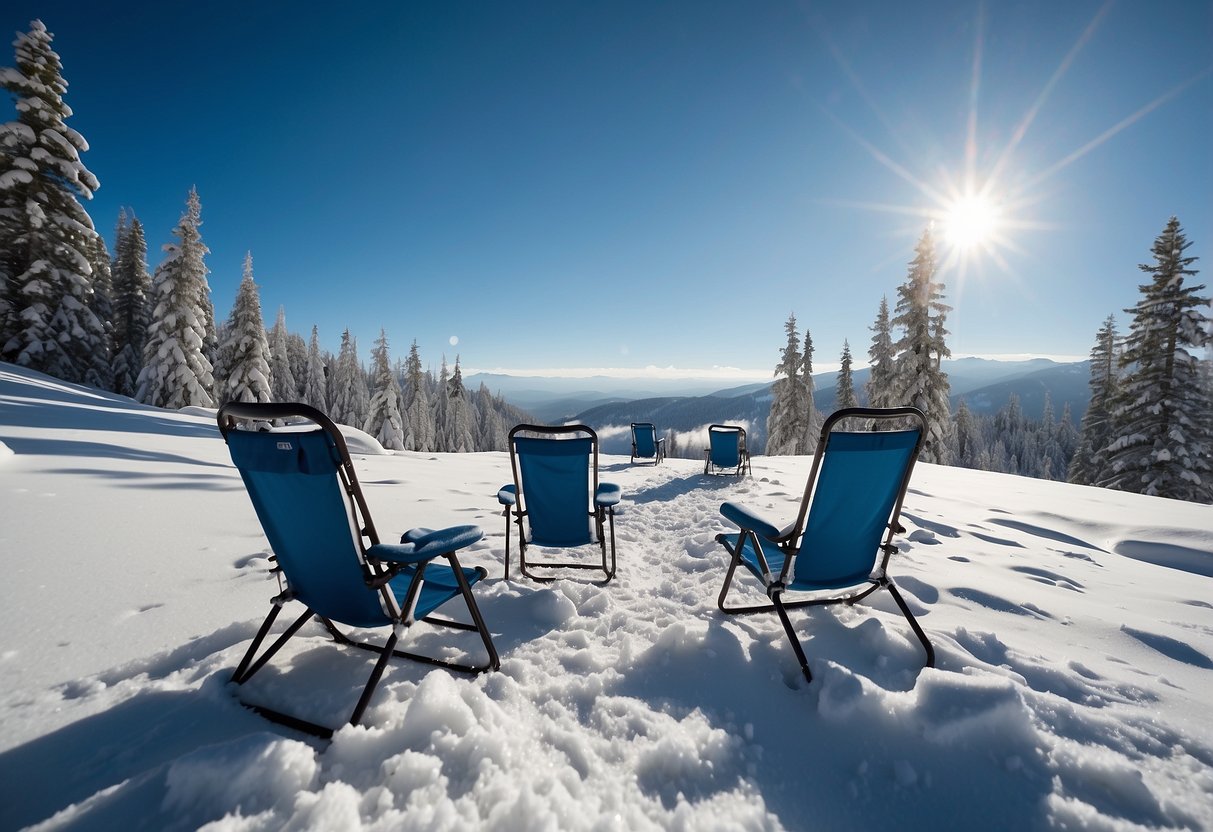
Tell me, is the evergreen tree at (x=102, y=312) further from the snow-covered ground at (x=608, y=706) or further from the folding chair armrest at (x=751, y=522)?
the folding chair armrest at (x=751, y=522)

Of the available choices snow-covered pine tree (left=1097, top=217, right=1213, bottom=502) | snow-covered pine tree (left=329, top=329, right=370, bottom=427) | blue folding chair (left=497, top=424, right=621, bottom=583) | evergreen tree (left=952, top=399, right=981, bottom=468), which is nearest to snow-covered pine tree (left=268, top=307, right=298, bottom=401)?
snow-covered pine tree (left=329, top=329, right=370, bottom=427)

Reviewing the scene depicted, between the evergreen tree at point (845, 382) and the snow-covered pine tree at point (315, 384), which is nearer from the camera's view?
the evergreen tree at point (845, 382)

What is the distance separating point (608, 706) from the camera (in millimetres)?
2162

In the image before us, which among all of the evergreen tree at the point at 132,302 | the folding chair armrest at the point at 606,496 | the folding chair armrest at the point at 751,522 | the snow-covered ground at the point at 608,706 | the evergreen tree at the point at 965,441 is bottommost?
the evergreen tree at the point at 965,441

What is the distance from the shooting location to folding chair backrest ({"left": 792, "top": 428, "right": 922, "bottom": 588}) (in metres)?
2.55

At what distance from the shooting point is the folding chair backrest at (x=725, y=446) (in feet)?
35.0

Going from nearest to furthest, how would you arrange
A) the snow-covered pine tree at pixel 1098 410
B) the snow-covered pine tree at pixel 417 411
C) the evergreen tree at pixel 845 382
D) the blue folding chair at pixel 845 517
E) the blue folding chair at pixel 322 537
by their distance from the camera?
the blue folding chair at pixel 322 537 → the blue folding chair at pixel 845 517 → the snow-covered pine tree at pixel 1098 410 → the evergreen tree at pixel 845 382 → the snow-covered pine tree at pixel 417 411

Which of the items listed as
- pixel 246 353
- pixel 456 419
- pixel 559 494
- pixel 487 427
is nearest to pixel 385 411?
pixel 246 353

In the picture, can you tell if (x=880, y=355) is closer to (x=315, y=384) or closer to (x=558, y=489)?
(x=558, y=489)

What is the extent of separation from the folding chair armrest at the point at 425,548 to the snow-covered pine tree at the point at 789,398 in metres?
28.9

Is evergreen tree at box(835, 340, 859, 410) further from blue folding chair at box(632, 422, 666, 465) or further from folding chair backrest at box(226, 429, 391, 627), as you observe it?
folding chair backrest at box(226, 429, 391, 627)

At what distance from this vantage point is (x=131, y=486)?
5004mm

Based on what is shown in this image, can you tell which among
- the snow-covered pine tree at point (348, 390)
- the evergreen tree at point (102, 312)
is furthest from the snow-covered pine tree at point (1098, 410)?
the snow-covered pine tree at point (348, 390)

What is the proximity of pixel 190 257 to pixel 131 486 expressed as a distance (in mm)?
23307
